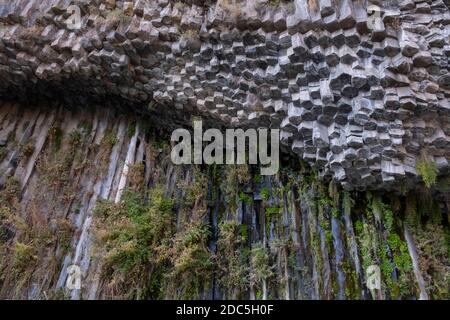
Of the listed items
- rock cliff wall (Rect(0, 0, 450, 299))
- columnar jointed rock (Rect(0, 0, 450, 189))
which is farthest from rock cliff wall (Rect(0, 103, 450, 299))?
columnar jointed rock (Rect(0, 0, 450, 189))

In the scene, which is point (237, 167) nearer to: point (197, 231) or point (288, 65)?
point (197, 231)

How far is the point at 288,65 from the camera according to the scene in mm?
7188

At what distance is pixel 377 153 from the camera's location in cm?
686

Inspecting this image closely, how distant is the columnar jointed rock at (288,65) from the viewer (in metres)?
6.58

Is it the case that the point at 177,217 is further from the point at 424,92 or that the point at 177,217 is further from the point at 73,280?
the point at 424,92

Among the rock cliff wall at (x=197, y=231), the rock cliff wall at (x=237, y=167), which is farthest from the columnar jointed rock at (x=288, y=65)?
the rock cliff wall at (x=197, y=231)

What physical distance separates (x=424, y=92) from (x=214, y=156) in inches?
167

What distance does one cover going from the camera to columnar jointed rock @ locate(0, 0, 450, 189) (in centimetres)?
658

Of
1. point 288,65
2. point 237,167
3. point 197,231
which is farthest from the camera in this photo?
point 237,167

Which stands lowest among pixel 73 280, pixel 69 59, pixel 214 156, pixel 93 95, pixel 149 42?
pixel 73 280

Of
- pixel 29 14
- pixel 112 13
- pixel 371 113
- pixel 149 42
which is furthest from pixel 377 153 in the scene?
pixel 29 14

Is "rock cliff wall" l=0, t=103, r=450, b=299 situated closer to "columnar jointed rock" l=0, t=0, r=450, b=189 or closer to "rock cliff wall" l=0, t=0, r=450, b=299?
"rock cliff wall" l=0, t=0, r=450, b=299

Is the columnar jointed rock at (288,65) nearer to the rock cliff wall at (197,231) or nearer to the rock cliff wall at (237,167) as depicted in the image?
the rock cliff wall at (237,167)

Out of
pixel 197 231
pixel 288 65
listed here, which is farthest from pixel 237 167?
pixel 288 65
